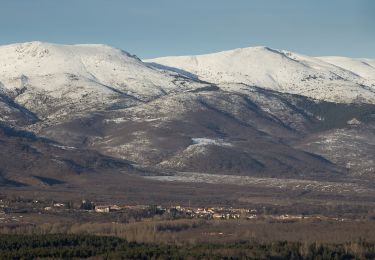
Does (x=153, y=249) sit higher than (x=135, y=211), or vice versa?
(x=135, y=211)

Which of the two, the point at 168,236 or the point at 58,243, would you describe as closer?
the point at 58,243

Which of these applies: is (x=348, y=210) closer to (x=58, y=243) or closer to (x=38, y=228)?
(x=38, y=228)

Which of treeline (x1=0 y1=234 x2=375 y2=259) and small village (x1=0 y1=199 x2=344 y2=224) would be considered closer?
treeline (x1=0 y1=234 x2=375 y2=259)

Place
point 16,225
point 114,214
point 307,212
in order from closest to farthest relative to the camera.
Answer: point 16,225 < point 114,214 < point 307,212

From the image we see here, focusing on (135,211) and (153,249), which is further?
(135,211)

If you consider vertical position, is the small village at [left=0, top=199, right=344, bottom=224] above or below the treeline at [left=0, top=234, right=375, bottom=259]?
above

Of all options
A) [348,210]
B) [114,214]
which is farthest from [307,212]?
[114,214]

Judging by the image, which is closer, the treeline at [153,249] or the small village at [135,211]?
the treeline at [153,249]

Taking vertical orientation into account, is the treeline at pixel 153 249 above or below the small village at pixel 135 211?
below
